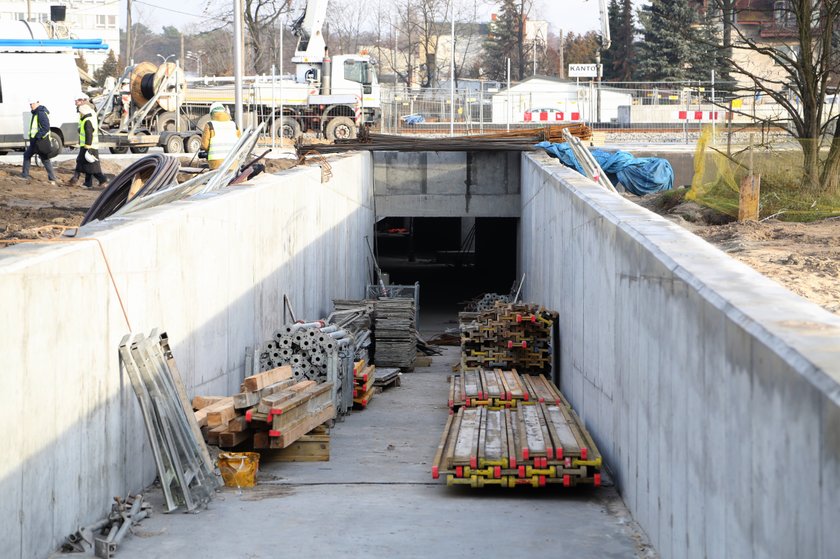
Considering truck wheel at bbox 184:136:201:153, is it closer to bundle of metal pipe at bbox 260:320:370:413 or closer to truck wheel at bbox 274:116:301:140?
truck wheel at bbox 274:116:301:140

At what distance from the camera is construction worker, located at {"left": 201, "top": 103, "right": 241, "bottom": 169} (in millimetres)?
18625

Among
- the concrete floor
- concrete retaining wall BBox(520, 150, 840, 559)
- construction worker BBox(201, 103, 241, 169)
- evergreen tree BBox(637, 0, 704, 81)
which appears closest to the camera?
concrete retaining wall BBox(520, 150, 840, 559)

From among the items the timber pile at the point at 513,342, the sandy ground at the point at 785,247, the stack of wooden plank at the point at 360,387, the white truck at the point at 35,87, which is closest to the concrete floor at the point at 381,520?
the stack of wooden plank at the point at 360,387

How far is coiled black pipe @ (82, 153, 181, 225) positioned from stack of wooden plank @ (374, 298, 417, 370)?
13.7ft

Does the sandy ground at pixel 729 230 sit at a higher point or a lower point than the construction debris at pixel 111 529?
higher

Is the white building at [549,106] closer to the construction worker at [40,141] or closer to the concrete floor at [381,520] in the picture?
the construction worker at [40,141]

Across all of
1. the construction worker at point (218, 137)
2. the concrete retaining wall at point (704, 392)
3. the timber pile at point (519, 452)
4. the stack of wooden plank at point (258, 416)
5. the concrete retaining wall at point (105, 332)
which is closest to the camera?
the concrete retaining wall at point (704, 392)

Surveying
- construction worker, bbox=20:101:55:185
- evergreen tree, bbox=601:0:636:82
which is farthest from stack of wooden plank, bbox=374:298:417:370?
evergreen tree, bbox=601:0:636:82

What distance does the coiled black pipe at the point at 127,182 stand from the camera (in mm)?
12734

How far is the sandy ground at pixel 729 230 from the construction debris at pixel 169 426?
3.34 metres

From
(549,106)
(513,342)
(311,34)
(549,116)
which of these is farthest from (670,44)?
(513,342)

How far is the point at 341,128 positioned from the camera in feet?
141

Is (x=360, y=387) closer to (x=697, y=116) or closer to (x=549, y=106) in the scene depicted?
(x=697, y=116)

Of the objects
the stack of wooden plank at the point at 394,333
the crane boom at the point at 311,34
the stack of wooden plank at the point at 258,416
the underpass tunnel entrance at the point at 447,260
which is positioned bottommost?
the underpass tunnel entrance at the point at 447,260
